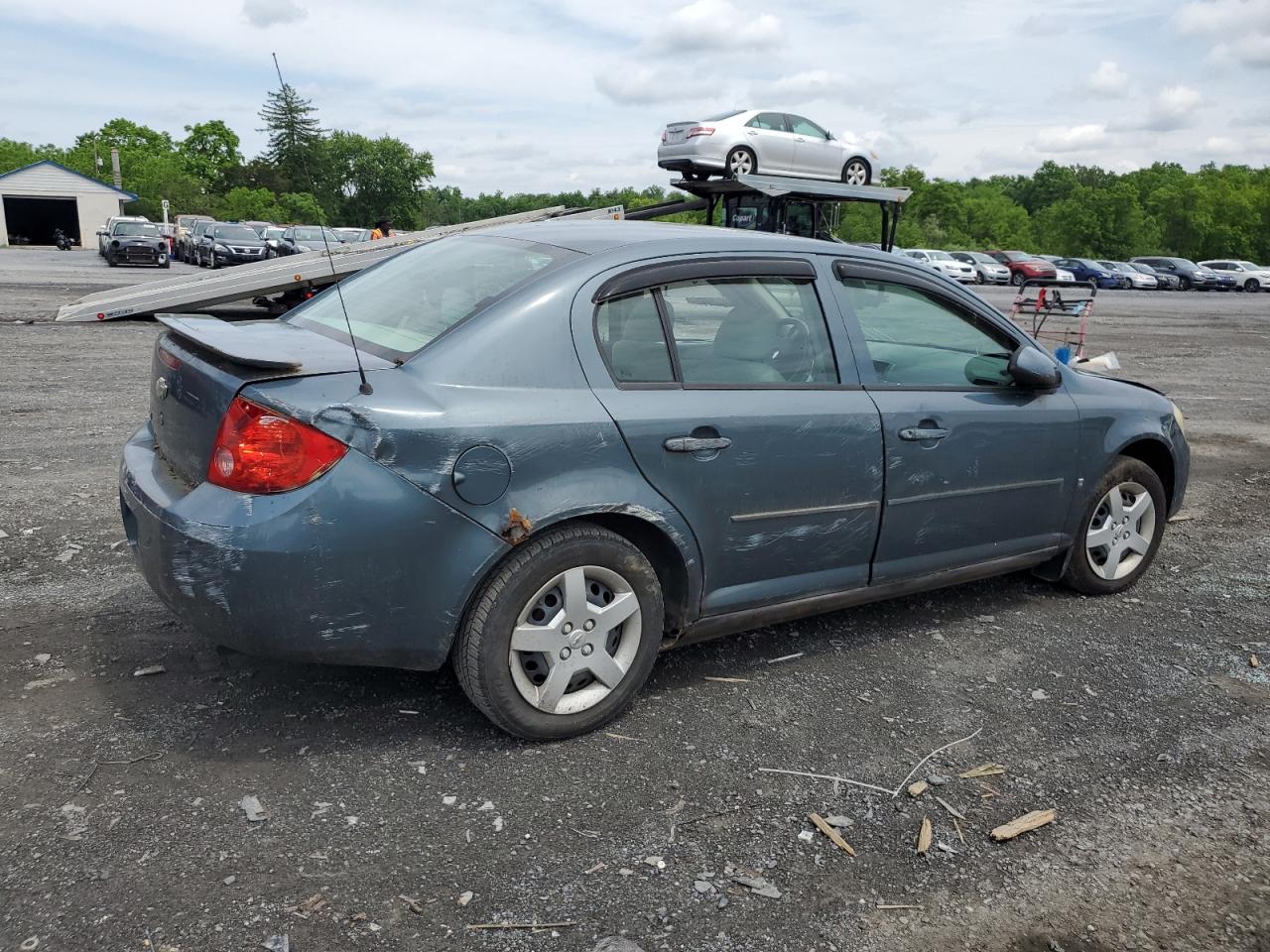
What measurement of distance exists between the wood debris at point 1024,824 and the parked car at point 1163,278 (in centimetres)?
5391

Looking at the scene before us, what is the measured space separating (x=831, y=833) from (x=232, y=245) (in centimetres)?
3394

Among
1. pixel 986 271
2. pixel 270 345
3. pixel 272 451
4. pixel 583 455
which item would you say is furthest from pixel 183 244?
pixel 583 455

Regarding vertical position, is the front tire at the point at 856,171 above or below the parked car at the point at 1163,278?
above

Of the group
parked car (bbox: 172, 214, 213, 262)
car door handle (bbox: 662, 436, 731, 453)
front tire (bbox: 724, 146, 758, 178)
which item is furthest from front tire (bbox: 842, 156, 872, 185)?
parked car (bbox: 172, 214, 213, 262)

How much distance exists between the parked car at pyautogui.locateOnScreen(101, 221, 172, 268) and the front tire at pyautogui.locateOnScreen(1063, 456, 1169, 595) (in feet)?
120

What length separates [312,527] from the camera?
116 inches

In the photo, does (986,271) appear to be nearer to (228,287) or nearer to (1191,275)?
(1191,275)

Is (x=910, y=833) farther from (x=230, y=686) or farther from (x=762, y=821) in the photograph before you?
(x=230, y=686)

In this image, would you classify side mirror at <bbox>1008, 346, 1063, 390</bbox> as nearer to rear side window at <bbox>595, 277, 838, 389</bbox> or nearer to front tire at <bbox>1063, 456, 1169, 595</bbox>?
front tire at <bbox>1063, 456, 1169, 595</bbox>

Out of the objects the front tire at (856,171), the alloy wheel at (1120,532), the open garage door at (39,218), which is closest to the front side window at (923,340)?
the alloy wheel at (1120,532)

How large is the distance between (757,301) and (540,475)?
1188mm

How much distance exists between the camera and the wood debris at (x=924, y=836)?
115 inches

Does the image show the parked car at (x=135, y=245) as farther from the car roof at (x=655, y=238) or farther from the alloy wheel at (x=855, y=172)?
the car roof at (x=655, y=238)

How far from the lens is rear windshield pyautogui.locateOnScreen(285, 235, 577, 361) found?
3.49 metres
